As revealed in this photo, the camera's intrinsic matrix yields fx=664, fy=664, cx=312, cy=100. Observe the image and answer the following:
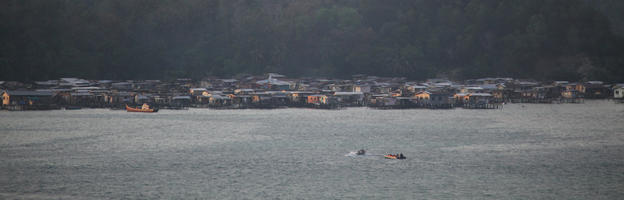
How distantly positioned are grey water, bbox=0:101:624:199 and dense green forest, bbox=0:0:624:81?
136 ft

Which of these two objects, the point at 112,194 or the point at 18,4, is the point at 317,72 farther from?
the point at 112,194

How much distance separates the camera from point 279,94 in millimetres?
69062

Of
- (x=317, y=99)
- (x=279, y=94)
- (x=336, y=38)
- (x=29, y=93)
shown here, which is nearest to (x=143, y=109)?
(x=29, y=93)

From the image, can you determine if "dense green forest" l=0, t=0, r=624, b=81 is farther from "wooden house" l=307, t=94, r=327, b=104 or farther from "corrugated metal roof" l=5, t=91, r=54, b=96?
"wooden house" l=307, t=94, r=327, b=104

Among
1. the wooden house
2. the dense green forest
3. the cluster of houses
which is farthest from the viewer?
the dense green forest

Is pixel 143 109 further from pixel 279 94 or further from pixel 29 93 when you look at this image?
pixel 279 94

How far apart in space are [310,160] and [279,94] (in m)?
41.0

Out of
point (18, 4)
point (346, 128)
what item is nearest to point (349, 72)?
point (18, 4)

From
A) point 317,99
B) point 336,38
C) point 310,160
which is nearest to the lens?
point 310,160

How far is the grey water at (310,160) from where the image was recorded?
71.6 feet

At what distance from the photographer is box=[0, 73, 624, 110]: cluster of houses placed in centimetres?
6544

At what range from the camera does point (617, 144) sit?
3353 cm

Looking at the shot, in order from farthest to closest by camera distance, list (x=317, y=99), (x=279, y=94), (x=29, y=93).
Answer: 1. (x=279, y=94)
2. (x=317, y=99)
3. (x=29, y=93)

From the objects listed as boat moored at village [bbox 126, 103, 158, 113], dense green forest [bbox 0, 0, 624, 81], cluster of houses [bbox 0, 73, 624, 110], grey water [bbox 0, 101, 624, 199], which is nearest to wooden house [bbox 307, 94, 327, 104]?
cluster of houses [bbox 0, 73, 624, 110]
